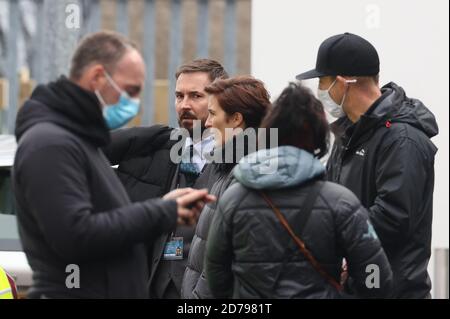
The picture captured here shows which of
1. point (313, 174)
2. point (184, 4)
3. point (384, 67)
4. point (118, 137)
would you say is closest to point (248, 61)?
point (184, 4)

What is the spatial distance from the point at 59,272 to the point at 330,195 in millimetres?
889

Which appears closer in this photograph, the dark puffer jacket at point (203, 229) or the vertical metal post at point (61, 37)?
the dark puffer jacket at point (203, 229)

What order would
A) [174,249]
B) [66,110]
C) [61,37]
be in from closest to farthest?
[66,110] → [174,249] → [61,37]

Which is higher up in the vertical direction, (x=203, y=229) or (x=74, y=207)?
(x=74, y=207)

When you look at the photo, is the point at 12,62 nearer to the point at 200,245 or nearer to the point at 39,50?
the point at 39,50

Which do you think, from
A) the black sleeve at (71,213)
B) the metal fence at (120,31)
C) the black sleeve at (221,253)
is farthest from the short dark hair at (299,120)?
the metal fence at (120,31)

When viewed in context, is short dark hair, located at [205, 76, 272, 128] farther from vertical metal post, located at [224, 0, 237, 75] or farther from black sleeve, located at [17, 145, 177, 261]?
vertical metal post, located at [224, 0, 237, 75]

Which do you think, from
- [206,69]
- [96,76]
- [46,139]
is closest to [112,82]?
[96,76]

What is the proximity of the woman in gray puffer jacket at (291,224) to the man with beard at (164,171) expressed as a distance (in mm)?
1099

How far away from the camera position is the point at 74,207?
314cm

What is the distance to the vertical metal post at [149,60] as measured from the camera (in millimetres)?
9812

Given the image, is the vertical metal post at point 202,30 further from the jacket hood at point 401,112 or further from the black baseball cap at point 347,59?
the jacket hood at point 401,112

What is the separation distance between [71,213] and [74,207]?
0.06ft

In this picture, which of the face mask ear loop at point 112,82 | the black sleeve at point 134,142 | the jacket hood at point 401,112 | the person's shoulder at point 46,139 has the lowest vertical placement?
the black sleeve at point 134,142
